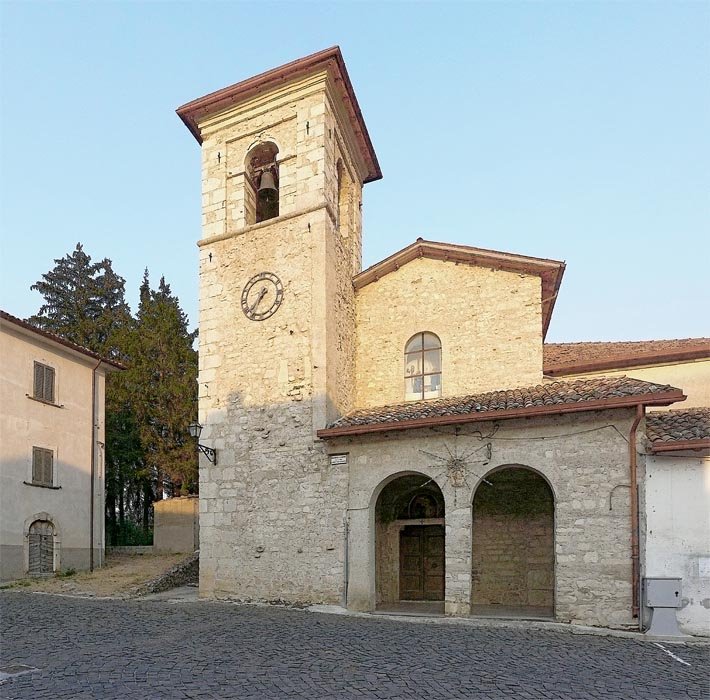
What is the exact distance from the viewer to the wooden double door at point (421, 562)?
44.4 feet

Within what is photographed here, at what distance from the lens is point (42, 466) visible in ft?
56.0

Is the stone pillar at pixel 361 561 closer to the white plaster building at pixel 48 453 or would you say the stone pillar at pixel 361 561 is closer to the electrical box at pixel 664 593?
the electrical box at pixel 664 593

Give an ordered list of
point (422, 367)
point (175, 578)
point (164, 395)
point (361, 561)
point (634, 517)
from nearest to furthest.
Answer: point (634, 517)
point (361, 561)
point (422, 367)
point (175, 578)
point (164, 395)

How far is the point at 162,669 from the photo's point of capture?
6938 mm

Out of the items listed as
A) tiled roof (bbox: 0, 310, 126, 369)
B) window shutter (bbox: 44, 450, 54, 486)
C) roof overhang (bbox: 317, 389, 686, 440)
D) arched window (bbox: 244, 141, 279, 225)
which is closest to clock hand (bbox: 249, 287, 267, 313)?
arched window (bbox: 244, 141, 279, 225)

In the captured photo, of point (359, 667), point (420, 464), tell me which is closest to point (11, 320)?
point (420, 464)

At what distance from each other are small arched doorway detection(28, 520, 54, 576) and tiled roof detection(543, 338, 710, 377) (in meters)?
13.2

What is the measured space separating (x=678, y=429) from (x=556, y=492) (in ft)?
7.04

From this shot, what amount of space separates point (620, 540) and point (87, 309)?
2918 centimetres

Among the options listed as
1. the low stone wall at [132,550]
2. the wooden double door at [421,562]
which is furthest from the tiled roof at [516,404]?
the low stone wall at [132,550]

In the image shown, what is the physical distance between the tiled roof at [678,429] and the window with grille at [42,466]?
14.5 meters

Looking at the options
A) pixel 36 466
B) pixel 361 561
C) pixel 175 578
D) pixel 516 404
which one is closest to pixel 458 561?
pixel 361 561

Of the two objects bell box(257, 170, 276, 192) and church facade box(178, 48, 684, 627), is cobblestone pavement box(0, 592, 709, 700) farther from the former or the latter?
bell box(257, 170, 276, 192)

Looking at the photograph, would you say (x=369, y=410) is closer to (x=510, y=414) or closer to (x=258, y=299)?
(x=258, y=299)
